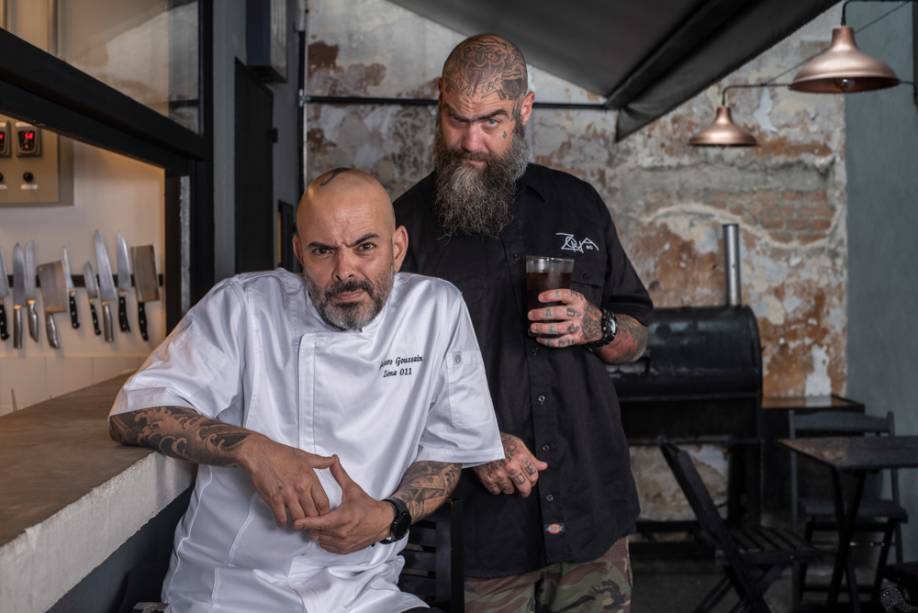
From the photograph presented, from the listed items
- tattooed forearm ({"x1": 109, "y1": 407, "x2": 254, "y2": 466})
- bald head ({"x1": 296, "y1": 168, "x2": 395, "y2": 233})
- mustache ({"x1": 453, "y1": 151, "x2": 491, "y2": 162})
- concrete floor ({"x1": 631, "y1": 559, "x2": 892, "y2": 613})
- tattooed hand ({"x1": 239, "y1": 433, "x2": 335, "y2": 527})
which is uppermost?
mustache ({"x1": 453, "y1": 151, "x2": 491, "y2": 162})

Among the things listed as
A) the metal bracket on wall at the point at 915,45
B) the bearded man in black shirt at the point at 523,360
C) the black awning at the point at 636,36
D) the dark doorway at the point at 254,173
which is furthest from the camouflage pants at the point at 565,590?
the metal bracket on wall at the point at 915,45

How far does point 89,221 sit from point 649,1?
2.14 meters

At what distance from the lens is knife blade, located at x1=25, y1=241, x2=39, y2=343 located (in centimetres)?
343

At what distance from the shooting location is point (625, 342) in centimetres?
208

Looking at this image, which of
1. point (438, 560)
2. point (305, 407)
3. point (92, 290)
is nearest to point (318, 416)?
point (305, 407)

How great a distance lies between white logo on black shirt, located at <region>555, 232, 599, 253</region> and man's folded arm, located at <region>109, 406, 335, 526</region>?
796 mm

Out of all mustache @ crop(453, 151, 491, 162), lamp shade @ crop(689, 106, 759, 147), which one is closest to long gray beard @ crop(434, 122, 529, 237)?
mustache @ crop(453, 151, 491, 162)

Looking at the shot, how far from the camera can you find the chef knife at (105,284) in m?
3.46

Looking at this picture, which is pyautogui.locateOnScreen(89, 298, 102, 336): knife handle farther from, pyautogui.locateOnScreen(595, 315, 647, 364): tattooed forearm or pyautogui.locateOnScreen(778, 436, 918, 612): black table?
pyautogui.locateOnScreen(778, 436, 918, 612): black table

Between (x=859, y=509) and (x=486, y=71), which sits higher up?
(x=486, y=71)

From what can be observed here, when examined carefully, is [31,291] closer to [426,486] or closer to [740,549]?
[426,486]

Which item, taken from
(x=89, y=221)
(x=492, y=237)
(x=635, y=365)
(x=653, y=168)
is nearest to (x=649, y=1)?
(x=492, y=237)

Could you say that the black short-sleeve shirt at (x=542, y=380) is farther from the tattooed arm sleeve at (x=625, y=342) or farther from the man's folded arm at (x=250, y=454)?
the man's folded arm at (x=250, y=454)

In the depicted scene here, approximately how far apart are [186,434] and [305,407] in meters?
0.21
